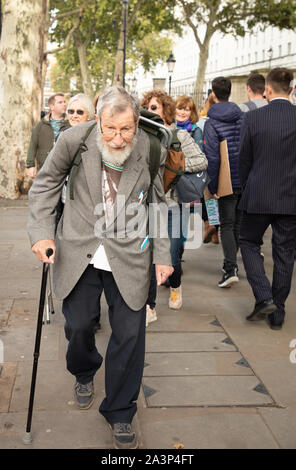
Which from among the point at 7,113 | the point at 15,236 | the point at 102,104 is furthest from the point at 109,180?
the point at 7,113

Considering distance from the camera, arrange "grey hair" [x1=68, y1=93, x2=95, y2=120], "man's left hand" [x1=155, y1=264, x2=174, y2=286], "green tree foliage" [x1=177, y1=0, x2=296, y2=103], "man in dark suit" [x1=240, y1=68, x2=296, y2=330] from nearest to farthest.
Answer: "man's left hand" [x1=155, y1=264, x2=174, y2=286] → "man in dark suit" [x1=240, y1=68, x2=296, y2=330] → "grey hair" [x1=68, y1=93, x2=95, y2=120] → "green tree foliage" [x1=177, y1=0, x2=296, y2=103]

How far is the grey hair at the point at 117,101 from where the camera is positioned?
314 cm

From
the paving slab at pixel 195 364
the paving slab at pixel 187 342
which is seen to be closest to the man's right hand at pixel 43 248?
the paving slab at pixel 195 364

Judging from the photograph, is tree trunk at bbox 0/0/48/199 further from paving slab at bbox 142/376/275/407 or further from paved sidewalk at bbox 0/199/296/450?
paving slab at bbox 142/376/275/407

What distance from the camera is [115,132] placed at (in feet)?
10.4

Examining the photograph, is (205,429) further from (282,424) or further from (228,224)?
(228,224)

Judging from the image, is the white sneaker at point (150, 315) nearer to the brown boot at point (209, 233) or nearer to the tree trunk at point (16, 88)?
the brown boot at point (209, 233)

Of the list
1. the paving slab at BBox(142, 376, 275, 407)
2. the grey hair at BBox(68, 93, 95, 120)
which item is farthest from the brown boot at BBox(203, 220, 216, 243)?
the paving slab at BBox(142, 376, 275, 407)

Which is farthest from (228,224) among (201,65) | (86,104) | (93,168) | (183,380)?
(201,65)

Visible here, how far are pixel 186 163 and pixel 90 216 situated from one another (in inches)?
79.5

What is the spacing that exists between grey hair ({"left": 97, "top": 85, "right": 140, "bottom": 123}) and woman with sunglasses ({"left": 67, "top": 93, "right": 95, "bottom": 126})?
252 cm

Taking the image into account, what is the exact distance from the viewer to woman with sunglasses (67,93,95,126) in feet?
18.7

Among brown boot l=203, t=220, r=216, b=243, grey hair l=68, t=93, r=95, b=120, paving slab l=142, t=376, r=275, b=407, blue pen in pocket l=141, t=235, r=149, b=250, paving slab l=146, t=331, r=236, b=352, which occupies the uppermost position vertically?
grey hair l=68, t=93, r=95, b=120
